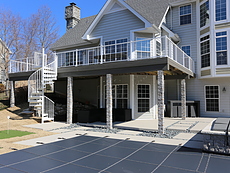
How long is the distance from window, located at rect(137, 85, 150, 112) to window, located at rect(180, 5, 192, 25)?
21.3 feet

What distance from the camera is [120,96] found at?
42.1ft

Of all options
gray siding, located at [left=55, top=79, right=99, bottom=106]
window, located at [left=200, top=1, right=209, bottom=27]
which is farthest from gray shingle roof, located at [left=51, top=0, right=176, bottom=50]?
gray siding, located at [left=55, top=79, right=99, bottom=106]

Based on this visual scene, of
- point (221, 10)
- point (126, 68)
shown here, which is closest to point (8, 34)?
point (126, 68)

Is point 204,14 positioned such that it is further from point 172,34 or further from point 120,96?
point 120,96

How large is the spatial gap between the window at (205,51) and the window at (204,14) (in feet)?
3.47

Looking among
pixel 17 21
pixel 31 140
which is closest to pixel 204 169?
pixel 31 140

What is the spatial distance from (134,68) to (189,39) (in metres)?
7.93

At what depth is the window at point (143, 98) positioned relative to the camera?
12.5m

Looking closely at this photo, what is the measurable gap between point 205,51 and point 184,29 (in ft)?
8.18

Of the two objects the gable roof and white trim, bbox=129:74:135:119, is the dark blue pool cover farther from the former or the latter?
the gable roof

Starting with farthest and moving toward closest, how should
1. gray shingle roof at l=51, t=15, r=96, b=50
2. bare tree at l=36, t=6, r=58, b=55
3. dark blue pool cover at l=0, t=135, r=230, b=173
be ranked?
1. bare tree at l=36, t=6, r=58, b=55
2. gray shingle roof at l=51, t=15, r=96, b=50
3. dark blue pool cover at l=0, t=135, r=230, b=173

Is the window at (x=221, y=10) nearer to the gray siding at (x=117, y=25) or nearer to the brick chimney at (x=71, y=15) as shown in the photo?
the gray siding at (x=117, y=25)

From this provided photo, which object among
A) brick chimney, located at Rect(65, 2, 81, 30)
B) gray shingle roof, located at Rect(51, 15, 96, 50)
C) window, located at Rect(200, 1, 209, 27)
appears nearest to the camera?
window, located at Rect(200, 1, 209, 27)

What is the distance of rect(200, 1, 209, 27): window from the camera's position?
1352 centimetres
